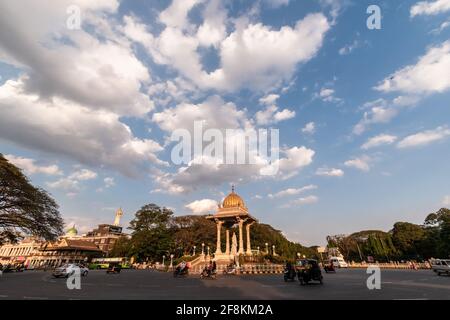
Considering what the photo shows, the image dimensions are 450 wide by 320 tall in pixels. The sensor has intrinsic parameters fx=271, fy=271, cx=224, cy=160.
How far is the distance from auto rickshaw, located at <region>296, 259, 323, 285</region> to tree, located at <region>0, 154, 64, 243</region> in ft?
106

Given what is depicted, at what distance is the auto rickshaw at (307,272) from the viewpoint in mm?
17766

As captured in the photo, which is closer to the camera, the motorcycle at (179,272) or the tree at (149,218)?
the motorcycle at (179,272)

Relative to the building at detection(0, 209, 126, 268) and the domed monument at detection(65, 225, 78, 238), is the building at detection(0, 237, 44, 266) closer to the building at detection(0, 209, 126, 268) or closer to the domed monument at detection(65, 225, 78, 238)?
the building at detection(0, 209, 126, 268)

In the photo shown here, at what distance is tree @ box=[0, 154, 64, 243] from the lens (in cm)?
3122

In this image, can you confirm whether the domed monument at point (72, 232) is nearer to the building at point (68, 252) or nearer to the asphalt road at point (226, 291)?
the building at point (68, 252)

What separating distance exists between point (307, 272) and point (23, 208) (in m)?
33.5

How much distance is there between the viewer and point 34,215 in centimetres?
3359

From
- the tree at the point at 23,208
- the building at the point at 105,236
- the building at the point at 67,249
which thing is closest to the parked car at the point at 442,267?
the tree at the point at 23,208

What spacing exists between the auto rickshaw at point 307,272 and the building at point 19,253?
121 metres

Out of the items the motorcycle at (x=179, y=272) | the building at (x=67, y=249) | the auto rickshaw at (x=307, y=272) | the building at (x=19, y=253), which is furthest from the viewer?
the building at (x=19, y=253)

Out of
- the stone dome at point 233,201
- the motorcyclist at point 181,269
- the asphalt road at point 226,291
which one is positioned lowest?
the asphalt road at point 226,291
